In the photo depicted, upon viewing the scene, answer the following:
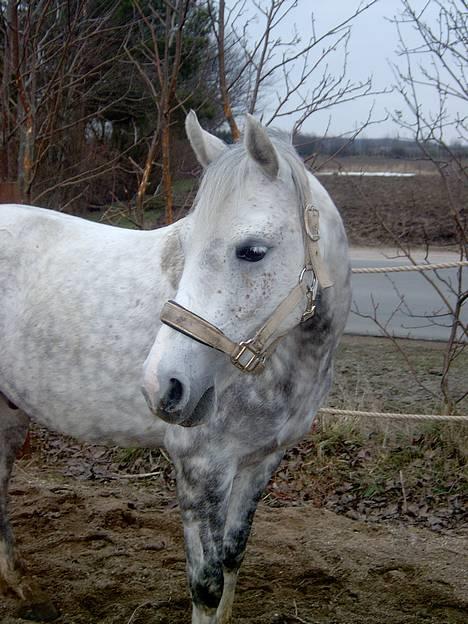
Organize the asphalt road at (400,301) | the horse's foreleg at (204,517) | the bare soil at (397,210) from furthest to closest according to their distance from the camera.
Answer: the bare soil at (397,210), the asphalt road at (400,301), the horse's foreleg at (204,517)

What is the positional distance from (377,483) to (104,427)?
214 centimetres

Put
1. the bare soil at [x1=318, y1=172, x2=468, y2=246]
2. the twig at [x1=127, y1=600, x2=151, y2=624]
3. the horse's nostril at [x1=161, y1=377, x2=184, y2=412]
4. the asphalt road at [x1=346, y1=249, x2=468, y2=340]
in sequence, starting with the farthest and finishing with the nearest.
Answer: the bare soil at [x1=318, y1=172, x2=468, y2=246] → the asphalt road at [x1=346, y1=249, x2=468, y2=340] → the twig at [x1=127, y1=600, x2=151, y2=624] → the horse's nostril at [x1=161, y1=377, x2=184, y2=412]

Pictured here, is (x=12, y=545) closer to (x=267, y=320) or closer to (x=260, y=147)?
(x=267, y=320)

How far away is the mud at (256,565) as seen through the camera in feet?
9.50

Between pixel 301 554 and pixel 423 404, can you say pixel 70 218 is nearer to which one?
pixel 301 554

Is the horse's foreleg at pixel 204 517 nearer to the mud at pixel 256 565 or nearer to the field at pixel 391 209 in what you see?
the mud at pixel 256 565

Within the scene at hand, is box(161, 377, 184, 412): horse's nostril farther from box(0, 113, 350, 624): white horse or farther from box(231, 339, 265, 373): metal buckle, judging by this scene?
box(231, 339, 265, 373): metal buckle

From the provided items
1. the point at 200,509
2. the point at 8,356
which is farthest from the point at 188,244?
the point at 8,356

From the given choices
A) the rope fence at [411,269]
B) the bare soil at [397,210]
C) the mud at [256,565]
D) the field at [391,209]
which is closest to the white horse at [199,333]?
the mud at [256,565]

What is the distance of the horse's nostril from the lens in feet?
5.90

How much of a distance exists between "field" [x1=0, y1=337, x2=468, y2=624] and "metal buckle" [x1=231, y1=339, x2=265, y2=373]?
4.59 feet

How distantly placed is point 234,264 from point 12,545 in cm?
198

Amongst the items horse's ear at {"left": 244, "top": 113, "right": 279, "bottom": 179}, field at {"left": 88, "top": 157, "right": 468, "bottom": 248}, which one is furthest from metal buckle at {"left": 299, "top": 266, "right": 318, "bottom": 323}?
field at {"left": 88, "top": 157, "right": 468, "bottom": 248}

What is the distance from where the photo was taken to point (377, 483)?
412cm
